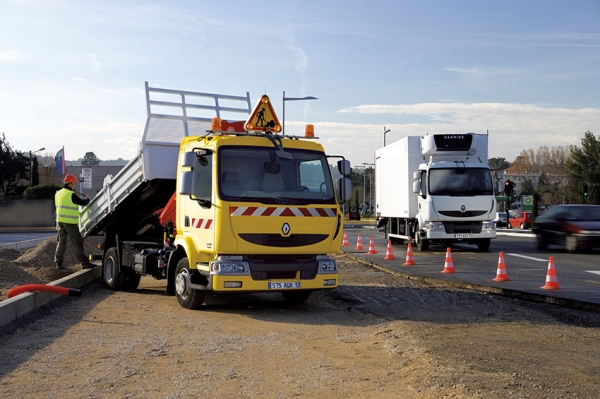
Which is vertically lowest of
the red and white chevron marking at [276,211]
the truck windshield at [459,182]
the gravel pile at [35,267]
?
the gravel pile at [35,267]

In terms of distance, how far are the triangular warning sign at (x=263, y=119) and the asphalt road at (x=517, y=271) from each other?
4.93 meters

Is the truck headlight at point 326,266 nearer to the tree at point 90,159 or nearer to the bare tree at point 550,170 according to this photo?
the bare tree at point 550,170

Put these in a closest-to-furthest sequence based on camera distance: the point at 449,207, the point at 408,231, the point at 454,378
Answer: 1. the point at 454,378
2. the point at 449,207
3. the point at 408,231

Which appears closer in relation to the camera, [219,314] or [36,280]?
[219,314]

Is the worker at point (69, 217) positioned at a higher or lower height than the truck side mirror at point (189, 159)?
lower

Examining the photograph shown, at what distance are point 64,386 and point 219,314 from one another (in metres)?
4.14

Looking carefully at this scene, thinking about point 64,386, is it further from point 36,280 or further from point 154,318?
point 36,280

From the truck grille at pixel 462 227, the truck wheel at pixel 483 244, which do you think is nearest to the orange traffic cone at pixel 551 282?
the truck grille at pixel 462 227

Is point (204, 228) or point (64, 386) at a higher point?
point (204, 228)

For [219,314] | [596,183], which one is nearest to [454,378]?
[219,314]

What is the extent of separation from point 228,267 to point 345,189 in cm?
208

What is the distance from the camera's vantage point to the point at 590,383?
5680mm

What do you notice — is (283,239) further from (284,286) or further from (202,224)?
(202,224)

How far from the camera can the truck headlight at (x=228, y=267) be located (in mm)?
9484
